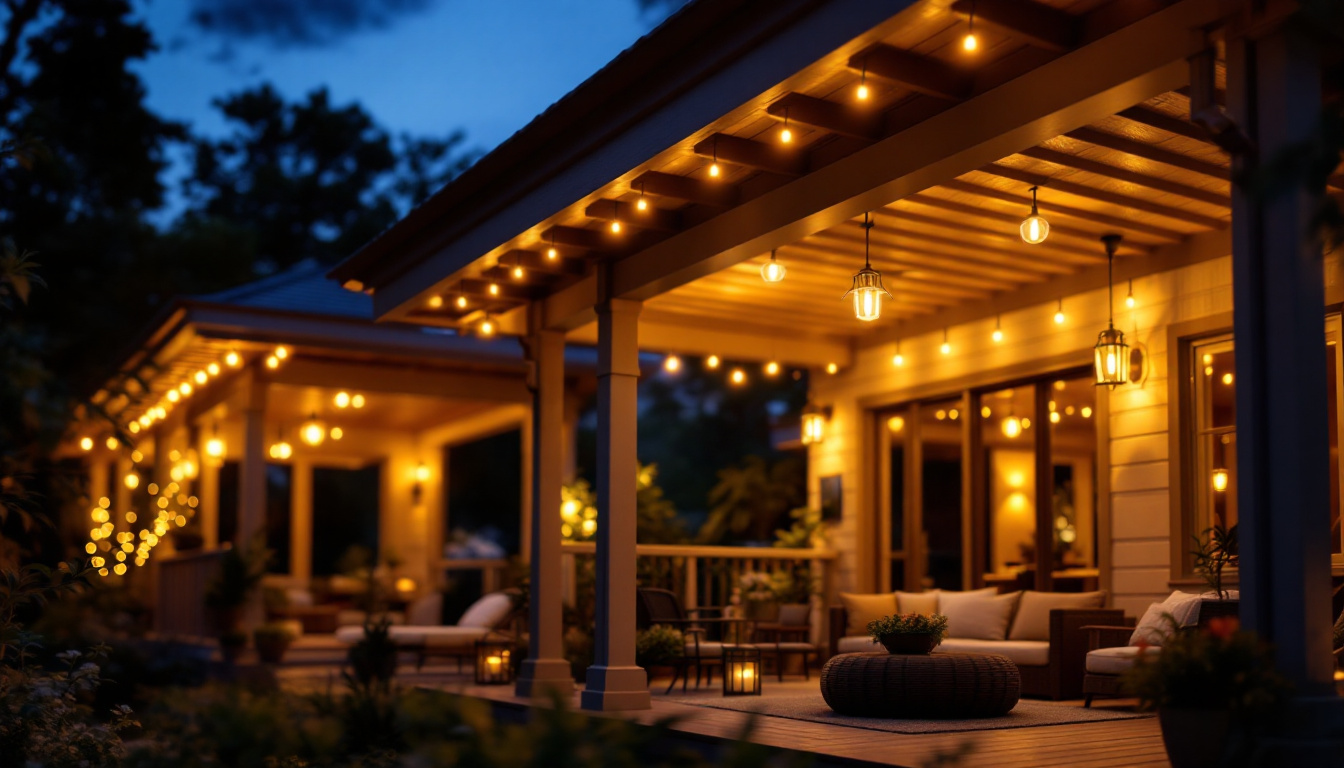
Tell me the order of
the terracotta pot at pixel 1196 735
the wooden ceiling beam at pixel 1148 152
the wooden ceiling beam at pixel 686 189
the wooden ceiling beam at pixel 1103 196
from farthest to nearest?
the wooden ceiling beam at pixel 1103 196
the wooden ceiling beam at pixel 686 189
the wooden ceiling beam at pixel 1148 152
the terracotta pot at pixel 1196 735

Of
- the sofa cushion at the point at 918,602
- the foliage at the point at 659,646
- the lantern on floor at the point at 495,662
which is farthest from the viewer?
the lantern on floor at the point at 495,662

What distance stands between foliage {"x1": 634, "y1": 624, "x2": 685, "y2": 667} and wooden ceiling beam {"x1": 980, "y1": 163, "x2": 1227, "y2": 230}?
393 centimetres

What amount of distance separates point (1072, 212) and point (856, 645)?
3274mm

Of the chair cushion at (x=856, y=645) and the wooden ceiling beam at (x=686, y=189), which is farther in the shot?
the chair cushion at (x=856, y=645)

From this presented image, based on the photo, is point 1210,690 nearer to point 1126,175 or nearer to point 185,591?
point 1126,175

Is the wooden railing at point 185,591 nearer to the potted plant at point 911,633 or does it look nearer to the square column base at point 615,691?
the square column base at point 615,691

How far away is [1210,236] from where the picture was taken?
25.8ft

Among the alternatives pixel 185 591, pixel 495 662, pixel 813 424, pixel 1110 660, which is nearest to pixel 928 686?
pixel 1110 660

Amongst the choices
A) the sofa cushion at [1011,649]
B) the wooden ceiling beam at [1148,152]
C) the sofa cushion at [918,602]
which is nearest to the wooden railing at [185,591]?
the sofa cushion at [918,602]

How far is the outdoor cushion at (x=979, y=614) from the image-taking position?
8.66m

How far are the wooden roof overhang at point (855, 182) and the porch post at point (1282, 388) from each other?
0.30m

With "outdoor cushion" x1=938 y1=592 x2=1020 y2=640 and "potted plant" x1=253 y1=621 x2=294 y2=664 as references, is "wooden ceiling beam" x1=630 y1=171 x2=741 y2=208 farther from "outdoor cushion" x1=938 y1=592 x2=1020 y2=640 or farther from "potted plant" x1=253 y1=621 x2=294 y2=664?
"potted plant" x1=253 y1=621 x2=294 y2=664

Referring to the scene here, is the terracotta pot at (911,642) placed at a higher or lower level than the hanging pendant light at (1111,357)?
lower

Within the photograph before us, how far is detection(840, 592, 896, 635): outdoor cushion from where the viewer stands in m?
9.48
